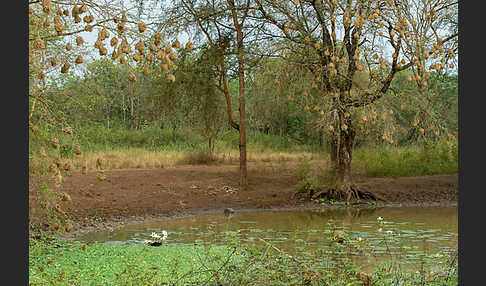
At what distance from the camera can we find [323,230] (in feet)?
31.2

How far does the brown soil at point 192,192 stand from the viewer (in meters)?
12.1

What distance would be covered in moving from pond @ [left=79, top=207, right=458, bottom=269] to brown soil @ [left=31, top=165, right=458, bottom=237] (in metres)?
0.89

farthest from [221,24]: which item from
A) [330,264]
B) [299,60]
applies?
[330,264]

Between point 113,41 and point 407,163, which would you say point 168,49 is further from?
point 407,163

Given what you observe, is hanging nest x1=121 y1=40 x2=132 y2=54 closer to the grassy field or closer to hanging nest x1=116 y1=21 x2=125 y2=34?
hanging nest x1=116 y1=21 x2=125 y2=34

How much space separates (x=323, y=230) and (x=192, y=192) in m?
5.33

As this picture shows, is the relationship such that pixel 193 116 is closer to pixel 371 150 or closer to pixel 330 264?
pixel 371 150

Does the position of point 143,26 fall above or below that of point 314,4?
below

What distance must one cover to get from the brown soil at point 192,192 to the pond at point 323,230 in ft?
2.91

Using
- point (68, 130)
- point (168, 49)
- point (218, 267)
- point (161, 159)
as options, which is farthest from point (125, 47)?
point (161, 159)

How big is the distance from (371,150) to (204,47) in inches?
290

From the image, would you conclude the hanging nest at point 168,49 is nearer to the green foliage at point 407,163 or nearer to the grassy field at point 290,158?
the grassy field at point 290,158

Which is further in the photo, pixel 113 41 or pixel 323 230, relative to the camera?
pixel 323 230

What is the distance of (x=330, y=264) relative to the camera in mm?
6195
